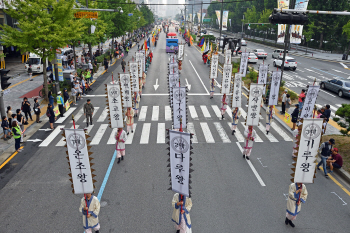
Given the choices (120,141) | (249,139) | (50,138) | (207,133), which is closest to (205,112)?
(207,133)

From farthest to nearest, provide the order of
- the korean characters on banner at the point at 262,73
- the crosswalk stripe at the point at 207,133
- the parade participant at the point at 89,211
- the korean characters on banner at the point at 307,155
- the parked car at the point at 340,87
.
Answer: the parked car at the point at 340,87 → the korean characters on banner at the point at 262,73 → the crosswalk stripe at the point at 207,133 → the korean characters on banner at the point at 307,155 → the parade participant at the point at 89,211

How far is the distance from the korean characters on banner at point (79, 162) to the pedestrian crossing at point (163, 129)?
641 centimetres

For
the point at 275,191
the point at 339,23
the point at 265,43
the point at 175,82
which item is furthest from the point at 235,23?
the point at 275,191

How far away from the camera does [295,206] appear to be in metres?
7.88

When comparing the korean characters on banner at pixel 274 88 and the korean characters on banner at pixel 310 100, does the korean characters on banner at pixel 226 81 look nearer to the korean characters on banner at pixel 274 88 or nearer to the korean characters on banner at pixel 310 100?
the korean characters on banner at pixel 274 88

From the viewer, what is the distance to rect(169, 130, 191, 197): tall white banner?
706 cm

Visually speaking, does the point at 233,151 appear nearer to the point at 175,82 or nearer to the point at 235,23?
the point at 175,82

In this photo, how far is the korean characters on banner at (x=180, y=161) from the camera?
7.06 m

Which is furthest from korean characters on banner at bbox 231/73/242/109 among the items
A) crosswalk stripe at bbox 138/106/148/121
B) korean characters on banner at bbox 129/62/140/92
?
korean characters on banner at bbox 129/62/140/92

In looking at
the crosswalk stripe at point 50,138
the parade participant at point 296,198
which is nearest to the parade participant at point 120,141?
the crosswalk stripe at point 50,138

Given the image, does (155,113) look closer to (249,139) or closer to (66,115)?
(66,115)

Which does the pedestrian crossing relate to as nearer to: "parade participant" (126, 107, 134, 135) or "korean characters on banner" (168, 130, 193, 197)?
"parade participant" (126, 107, 134, 135)

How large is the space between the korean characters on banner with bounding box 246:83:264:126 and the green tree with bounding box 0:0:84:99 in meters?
13.1

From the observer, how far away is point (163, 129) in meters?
15.9
